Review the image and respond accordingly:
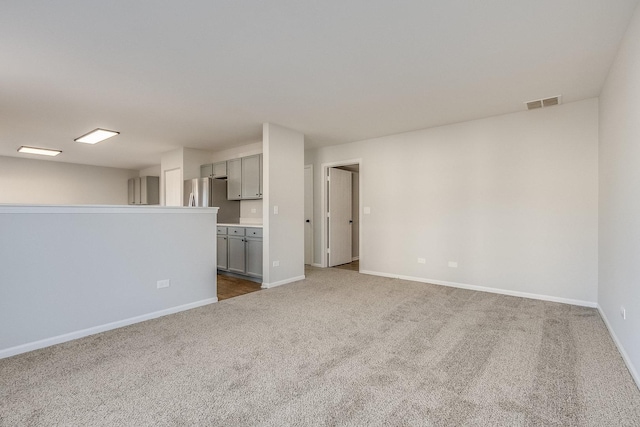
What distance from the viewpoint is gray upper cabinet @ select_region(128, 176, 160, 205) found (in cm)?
821

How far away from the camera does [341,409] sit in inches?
68.7

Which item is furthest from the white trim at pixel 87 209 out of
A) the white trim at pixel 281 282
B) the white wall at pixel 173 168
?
the white wall at pixel 173 168

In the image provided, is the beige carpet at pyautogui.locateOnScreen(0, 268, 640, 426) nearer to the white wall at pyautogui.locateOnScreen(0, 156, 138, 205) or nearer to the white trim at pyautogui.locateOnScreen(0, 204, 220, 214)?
the white trim at pyautogui.locateOnScreen(0, 204, 220, 214)

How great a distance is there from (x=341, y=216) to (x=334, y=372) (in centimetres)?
456

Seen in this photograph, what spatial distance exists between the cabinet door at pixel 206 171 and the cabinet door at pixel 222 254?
1552 millimetres

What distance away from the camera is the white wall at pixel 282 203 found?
15.4 feet

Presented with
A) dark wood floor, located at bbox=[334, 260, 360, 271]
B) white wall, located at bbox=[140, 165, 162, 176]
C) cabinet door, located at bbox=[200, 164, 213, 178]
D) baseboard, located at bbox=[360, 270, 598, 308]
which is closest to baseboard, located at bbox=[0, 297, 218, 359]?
dark wood floor, located at bbox=[334, 260, 360, 271]

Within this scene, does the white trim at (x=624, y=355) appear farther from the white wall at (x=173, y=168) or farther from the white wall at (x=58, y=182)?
the white wall at (x=58, y=182)

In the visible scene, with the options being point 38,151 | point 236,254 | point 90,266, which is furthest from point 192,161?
point 90,266

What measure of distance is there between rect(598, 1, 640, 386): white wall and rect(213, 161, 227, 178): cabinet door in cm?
568

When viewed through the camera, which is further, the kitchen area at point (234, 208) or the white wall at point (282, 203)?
the kitchen area at point (234, 208)

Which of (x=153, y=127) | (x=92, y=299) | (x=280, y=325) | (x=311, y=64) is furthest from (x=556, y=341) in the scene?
(x=153, y=127)

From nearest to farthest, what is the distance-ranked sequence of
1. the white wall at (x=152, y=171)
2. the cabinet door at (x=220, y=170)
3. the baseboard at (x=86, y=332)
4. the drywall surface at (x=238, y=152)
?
the baseboard at (x=86, y=332) < the drywall surface at (x=238, y=152) < the cabinet door at (x=220, y=170) < the white wall at (x=152, y=171)

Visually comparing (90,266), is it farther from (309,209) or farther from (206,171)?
(309,209)
